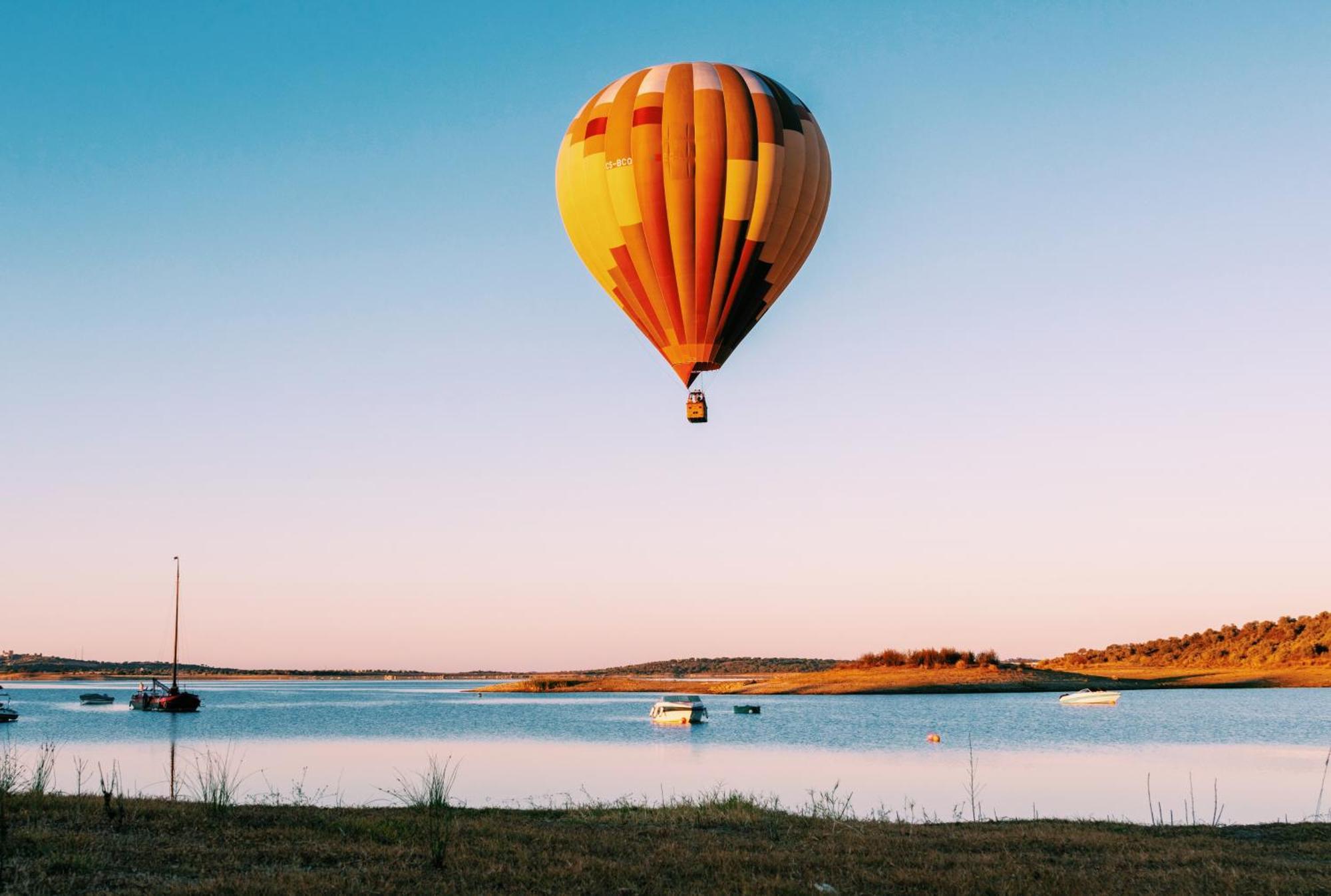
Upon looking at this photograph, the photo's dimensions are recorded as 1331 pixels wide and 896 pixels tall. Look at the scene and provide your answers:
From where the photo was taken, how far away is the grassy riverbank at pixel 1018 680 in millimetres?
123125

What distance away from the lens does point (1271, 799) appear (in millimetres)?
30812

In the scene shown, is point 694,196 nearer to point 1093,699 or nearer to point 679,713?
point 679,713

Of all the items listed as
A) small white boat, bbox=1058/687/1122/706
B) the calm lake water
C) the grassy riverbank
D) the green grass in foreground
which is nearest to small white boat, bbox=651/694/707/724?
the calm lake water

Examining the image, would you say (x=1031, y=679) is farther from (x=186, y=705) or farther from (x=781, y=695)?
(x=186, y=705)

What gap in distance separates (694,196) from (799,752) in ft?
99.5

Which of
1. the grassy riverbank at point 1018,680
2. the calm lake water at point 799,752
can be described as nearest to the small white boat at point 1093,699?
the calm lake water at point 799,752

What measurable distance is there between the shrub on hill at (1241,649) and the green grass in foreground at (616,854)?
437 ft

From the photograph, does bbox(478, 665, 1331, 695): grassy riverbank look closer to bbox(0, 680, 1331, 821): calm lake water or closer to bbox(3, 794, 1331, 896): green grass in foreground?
bbox(0, 680, 1331, 821): calm lake water

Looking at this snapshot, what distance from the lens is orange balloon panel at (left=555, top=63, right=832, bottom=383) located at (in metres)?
29.2

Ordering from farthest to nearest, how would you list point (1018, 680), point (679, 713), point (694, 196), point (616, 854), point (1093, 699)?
point (1018, 680) → point (1093, 699) → point (679, 713) → point (694, 196) → point (616, 854)

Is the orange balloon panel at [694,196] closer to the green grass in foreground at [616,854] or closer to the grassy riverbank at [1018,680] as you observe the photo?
the green grass in foreground at [616,854]

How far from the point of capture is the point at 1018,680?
128m

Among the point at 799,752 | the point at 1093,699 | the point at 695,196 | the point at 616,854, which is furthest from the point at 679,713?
the point at 616,854

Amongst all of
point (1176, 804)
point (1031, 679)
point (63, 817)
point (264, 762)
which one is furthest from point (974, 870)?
point (1031, 679)
